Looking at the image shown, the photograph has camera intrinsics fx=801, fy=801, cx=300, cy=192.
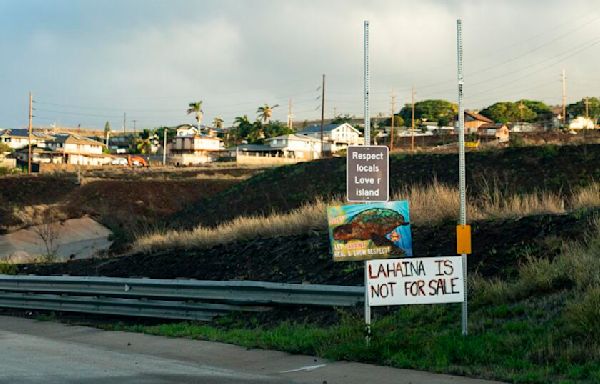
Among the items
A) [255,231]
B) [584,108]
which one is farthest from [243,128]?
[255,231]

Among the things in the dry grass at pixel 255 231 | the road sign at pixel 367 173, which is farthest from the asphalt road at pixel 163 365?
the dry grass at pixel 255 231

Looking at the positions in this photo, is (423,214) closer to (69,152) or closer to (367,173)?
(367,173)

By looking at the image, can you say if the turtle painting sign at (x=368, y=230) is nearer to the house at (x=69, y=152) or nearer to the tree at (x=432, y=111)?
the house at (x=69, y=152)

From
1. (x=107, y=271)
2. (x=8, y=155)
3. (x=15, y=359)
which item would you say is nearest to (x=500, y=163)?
(x=107, y=271)

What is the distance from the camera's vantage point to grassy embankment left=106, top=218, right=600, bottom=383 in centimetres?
952

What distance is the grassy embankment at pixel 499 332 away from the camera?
375 inches

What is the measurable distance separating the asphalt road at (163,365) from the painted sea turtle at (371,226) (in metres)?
1.74

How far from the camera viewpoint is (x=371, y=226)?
1116cm

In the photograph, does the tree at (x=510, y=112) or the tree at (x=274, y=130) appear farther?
the tree at (x=510, y=112)

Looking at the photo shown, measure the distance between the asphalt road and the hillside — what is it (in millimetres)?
14732

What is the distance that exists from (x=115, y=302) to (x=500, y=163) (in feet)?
70.6

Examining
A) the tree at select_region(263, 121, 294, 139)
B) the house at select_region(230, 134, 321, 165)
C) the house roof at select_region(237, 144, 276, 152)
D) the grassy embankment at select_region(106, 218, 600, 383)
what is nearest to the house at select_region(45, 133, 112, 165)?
the house roof at select_region(237, 144, 276, 152)

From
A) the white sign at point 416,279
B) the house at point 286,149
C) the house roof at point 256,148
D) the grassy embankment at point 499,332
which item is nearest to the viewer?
the grassy embankment at point 499,332

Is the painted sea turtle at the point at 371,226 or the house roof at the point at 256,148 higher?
the house roof at the point at 256,148
